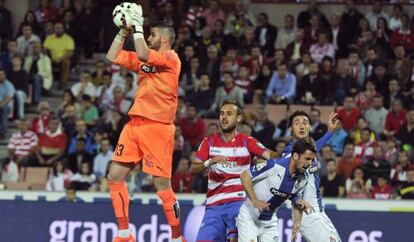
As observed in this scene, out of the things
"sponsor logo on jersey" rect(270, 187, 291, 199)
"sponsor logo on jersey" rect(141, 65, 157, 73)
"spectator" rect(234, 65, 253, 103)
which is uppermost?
"sponsor logo on jersey" rect(141, 65, 157, 73)

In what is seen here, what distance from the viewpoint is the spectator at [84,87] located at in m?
23.5

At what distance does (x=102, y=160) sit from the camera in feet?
68.9

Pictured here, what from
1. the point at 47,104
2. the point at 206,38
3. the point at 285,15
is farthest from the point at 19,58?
the point at 285,15

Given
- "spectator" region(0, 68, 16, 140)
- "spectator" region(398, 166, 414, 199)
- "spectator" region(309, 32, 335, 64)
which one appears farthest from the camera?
"spectator" region(309, 32, 335, 64)

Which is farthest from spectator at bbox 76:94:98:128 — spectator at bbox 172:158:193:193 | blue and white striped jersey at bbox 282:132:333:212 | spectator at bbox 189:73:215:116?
blue and white striped jersey at bbox 282:132:333:212

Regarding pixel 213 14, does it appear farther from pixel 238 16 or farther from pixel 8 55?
pixel 8 55

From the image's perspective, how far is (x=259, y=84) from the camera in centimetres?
2344

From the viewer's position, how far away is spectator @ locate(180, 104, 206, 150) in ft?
72.3

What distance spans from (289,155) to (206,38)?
36.7 ft

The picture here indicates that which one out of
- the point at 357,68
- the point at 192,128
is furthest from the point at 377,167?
the point at 192,128

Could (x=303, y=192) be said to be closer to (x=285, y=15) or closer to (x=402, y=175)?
(x=402, y=175)

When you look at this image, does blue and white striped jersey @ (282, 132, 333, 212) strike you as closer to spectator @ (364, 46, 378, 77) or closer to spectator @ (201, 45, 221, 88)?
→ spectator @ (364, 46, 378, 77)

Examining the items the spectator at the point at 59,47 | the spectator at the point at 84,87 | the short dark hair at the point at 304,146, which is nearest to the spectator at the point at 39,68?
the spectator at the point at 59,47

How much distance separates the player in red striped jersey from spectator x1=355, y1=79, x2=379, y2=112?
28.1 ft
